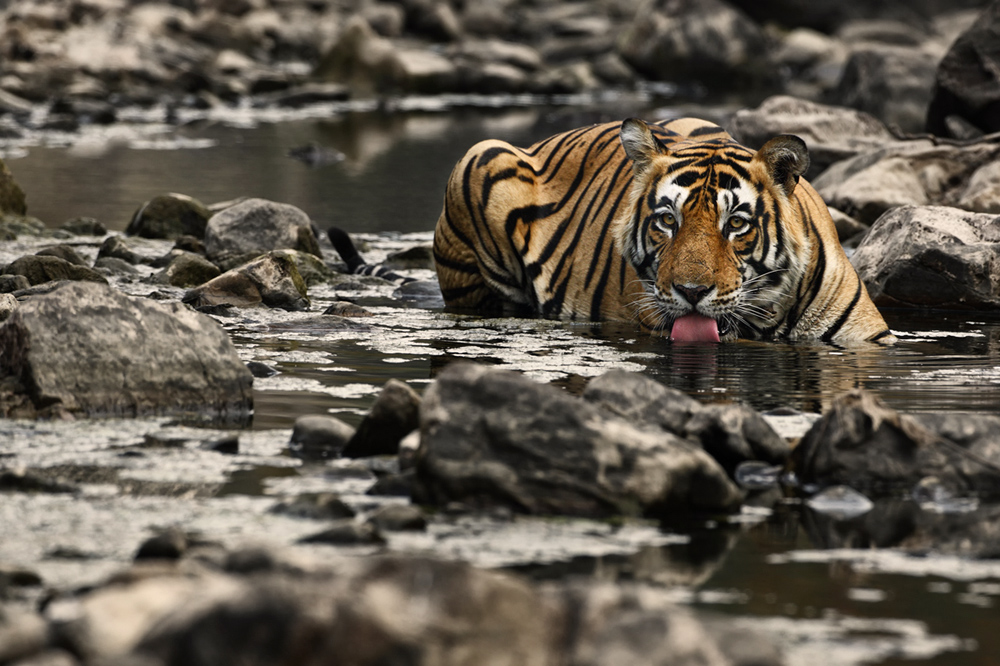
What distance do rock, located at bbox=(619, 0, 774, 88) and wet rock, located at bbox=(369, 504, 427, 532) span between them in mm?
27686

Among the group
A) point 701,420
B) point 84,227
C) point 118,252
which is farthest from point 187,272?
point 701,420

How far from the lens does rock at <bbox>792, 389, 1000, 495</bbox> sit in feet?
13.4

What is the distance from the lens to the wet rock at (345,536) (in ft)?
11.3

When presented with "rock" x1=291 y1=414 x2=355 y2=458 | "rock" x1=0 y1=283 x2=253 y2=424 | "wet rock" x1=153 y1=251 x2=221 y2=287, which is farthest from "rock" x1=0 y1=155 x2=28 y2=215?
"rock" x1=291 y1=414 x2=355 y2=458

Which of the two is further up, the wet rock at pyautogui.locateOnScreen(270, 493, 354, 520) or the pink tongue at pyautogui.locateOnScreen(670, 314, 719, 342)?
the pink tongue at pyautogui.locateOnScreen(670, 314, 719, 342)

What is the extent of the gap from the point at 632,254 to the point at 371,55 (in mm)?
21092

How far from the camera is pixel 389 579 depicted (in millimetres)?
2582

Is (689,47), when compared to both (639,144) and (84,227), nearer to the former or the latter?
(84,227)

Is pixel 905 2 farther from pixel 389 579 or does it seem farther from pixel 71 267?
pixel 389 579

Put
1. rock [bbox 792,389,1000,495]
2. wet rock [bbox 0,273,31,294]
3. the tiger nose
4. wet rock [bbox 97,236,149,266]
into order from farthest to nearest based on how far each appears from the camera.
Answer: wet rock [bbox 97,236,149,266] < wet rock [bbox 0,273,31,294] < the tiger nose < rock [bbox 792,389,1000,495]

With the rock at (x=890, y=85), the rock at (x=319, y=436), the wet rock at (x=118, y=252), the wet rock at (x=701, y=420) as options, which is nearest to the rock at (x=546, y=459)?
the wet rock at (x=701, y=420)

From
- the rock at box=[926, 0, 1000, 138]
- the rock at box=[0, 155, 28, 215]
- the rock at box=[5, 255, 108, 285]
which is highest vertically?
the rock at box=[926, 0, 1000, 138]

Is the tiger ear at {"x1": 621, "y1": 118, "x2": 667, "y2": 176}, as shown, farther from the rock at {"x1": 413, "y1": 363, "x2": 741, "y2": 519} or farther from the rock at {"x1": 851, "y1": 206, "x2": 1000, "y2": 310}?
the rock at {"x1": 413, "y1": 363, "x2": 741, "y2": 519}

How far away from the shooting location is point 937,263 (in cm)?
771
